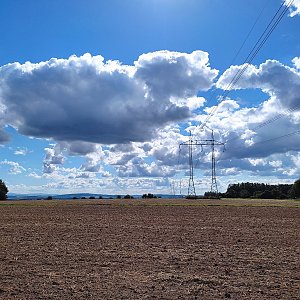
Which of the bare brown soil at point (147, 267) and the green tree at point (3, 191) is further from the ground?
the green tree at point (3, 191)

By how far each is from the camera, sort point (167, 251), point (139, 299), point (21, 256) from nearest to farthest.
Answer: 1. point (139, 299)
2. point (21, 256)
3. point (167, 251)

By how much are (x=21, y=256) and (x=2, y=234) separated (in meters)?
8.97

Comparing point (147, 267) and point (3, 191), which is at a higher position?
point (3, 191)

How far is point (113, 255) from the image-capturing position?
17.9m

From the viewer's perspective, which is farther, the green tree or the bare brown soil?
the green tree

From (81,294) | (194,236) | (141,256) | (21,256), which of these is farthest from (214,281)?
(194,236)

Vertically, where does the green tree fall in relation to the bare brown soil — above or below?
above

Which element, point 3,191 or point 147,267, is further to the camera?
point 3,191

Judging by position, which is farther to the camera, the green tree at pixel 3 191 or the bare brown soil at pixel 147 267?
the green tree at pixel 3 191

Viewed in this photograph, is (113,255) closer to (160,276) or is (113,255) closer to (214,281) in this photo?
(160,276)

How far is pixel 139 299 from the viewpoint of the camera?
11016 millimetres

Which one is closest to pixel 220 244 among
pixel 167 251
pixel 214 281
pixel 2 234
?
pixel 167 251

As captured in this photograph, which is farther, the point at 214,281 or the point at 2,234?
the point at 2,234

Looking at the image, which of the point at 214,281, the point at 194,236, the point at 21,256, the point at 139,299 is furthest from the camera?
the point at 194,236
